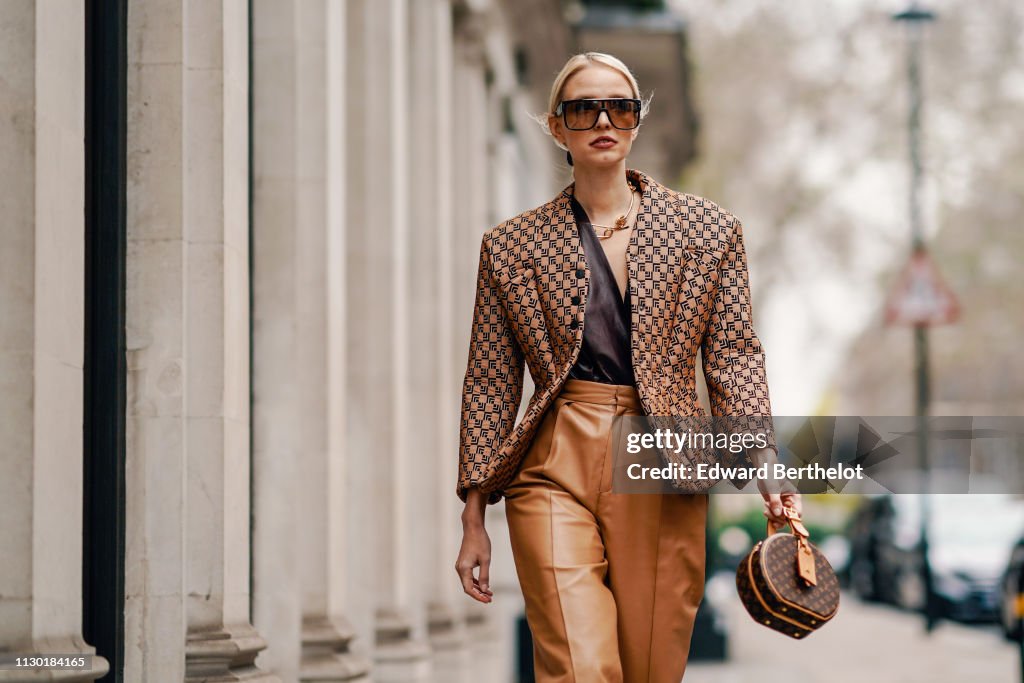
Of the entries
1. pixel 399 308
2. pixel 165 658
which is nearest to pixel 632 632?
pixel 165 658

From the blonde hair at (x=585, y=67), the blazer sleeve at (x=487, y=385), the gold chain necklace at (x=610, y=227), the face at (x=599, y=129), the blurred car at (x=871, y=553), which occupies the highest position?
the blonde hair at (x=585, y=67)

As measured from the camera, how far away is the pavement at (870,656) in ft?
54.2

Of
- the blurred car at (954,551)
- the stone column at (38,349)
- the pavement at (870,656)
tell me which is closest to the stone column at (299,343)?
the stone column at (38,349)

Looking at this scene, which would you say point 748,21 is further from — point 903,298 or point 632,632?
point 632,632

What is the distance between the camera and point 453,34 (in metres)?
14.8

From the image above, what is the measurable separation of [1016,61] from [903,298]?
2158 cm

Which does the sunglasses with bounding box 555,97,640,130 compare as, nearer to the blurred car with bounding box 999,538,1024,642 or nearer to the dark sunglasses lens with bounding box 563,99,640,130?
the dark sunglasses lens with bounding box 563,99,640,130

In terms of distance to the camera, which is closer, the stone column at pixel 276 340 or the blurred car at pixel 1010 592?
the stone column at pixel 276 340

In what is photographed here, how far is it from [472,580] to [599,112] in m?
1.32

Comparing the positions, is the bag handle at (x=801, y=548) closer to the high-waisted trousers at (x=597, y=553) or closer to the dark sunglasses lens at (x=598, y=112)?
the high-waisted trousers at (x=597, y=553)

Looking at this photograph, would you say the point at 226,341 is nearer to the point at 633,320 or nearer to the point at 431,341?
the point at 633,320

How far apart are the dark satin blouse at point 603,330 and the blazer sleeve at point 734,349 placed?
25 cm

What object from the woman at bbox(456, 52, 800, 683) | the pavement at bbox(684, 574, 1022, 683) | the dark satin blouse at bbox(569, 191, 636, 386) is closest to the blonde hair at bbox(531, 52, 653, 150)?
the woman at bbox(456, 52, 800, 683)

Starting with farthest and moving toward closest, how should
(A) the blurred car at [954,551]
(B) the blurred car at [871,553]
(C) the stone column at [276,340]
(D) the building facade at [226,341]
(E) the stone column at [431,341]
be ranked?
(B) the blurred car at [871,553], (A) the blurred car at [954,551], (E) the stone column at [431,341], (C) the stone column at [276,340], (D) the building facade at [226,341]
